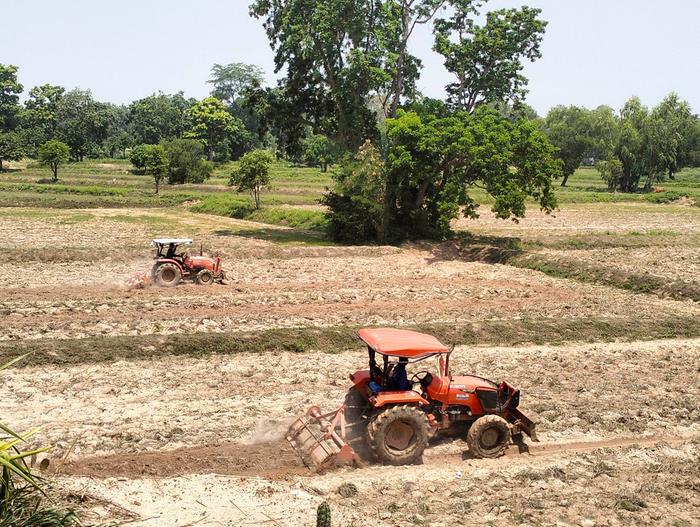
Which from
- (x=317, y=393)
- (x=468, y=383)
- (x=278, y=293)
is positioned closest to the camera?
(x=468, y=383)

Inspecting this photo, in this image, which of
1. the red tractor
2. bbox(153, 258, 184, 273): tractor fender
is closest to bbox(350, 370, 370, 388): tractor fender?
the red tractor

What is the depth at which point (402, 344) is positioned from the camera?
10.9m

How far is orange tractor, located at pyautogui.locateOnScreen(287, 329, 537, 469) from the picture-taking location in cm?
1062

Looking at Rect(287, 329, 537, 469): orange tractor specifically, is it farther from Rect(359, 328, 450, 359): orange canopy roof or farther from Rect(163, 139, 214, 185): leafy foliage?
Rect(163, 139, 214, 185): leafy foliage

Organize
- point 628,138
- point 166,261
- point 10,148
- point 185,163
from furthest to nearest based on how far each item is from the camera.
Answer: point 10,148 → point 628,138 → point 185,163 → point 166,261

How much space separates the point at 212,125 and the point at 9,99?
30663 millimetres

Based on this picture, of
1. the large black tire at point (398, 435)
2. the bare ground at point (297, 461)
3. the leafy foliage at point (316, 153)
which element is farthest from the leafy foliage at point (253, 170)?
the large black tire at point (398, 435)

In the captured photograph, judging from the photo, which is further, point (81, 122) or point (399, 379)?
point (81, 122)

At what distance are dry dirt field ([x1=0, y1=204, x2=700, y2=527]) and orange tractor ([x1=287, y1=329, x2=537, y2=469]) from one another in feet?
1.09

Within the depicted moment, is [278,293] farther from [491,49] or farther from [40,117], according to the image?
[40,117]

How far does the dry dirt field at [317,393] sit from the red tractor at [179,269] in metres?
0.62

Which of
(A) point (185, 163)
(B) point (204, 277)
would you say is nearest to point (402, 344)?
(B) point (204, 277)

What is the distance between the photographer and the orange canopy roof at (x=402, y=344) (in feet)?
35.0

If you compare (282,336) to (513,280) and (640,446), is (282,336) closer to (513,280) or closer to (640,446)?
(640,446)
